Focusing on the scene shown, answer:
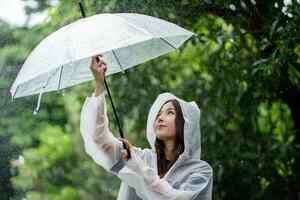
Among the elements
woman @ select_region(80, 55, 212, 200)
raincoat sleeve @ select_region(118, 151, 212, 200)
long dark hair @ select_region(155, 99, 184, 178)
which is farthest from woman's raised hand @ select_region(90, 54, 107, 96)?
long dark hair @ select_region(155, 99, 184, 178)

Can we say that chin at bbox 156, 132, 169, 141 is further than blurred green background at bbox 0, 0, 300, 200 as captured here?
No

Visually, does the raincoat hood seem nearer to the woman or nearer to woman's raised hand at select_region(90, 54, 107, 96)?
the woman

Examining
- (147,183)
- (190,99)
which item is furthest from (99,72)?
(190,99)

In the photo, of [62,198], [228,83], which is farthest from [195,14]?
[62,198]

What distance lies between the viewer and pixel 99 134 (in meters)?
1.76

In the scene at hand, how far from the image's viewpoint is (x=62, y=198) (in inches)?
159

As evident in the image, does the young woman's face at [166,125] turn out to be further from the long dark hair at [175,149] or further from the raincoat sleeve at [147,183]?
the raincoat sleeve at [147,183]

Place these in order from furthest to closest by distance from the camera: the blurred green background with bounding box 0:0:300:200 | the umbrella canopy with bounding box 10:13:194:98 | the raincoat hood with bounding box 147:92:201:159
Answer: the blurred green background with bounding box 0:0:300:200 < the raincoat hood with bounding box 147:92:201:159 < the umbrella canopy with bounding box 10:13:194:98

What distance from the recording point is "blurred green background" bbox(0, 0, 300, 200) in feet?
12.0

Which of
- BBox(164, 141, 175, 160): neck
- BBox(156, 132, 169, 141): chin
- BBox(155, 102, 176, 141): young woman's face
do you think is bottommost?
BBox(164, 141, 175, 160): neck

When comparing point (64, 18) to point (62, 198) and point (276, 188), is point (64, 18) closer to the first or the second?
point (62, 198)

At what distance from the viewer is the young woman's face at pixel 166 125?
6.25 ft

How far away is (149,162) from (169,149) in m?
0.07

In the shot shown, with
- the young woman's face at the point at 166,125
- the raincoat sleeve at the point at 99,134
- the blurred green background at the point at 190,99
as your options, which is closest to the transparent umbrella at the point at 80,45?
the raincoat sleeve at the point at 99,134
